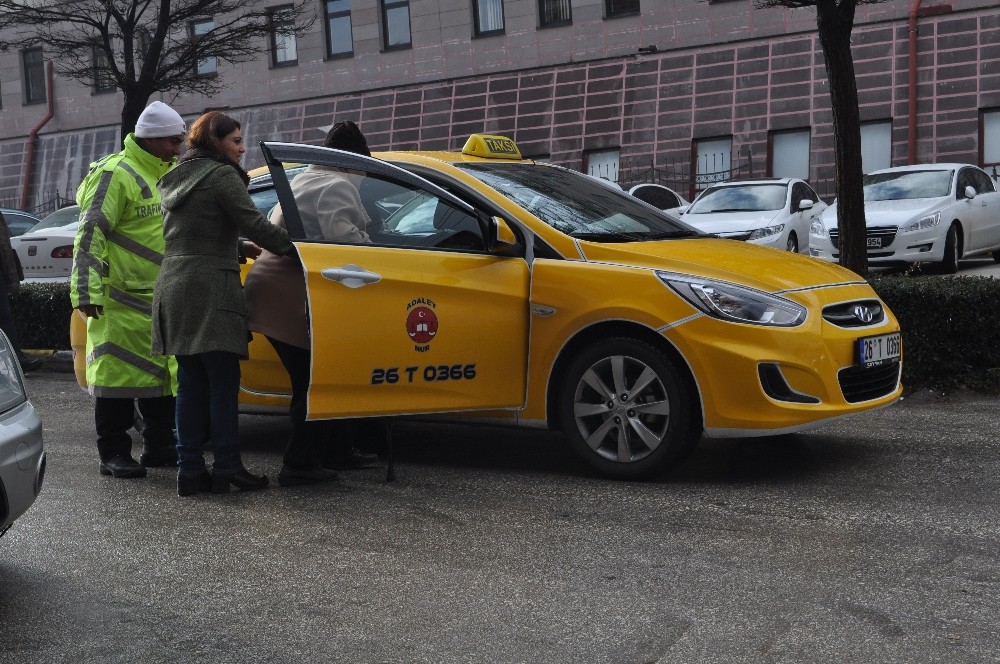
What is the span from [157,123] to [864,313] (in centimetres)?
345

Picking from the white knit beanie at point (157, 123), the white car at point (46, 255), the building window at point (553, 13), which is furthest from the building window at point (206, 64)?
the white knit beanie at point (157, 123)

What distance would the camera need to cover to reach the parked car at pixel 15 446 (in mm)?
4305

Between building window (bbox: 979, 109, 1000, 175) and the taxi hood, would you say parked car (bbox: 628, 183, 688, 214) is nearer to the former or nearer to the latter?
building window (bbox: 979, 109, 1000, 175)

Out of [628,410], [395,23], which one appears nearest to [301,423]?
[628,410]

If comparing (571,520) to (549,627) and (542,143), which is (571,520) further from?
(542,143)

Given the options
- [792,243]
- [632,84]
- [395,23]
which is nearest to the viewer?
[792,243]

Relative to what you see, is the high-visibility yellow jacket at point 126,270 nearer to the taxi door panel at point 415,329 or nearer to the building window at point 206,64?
the taxi door panel at point 415,329

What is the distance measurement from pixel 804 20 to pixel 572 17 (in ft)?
18.0

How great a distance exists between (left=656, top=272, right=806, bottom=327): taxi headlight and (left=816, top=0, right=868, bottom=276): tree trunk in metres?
5.26

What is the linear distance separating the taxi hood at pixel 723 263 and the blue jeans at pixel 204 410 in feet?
5.67

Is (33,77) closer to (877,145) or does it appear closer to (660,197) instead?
(660,197)

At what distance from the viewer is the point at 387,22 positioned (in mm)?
32906

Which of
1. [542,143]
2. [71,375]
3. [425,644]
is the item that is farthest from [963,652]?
[542,143]

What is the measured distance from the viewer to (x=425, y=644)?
13.1ft
